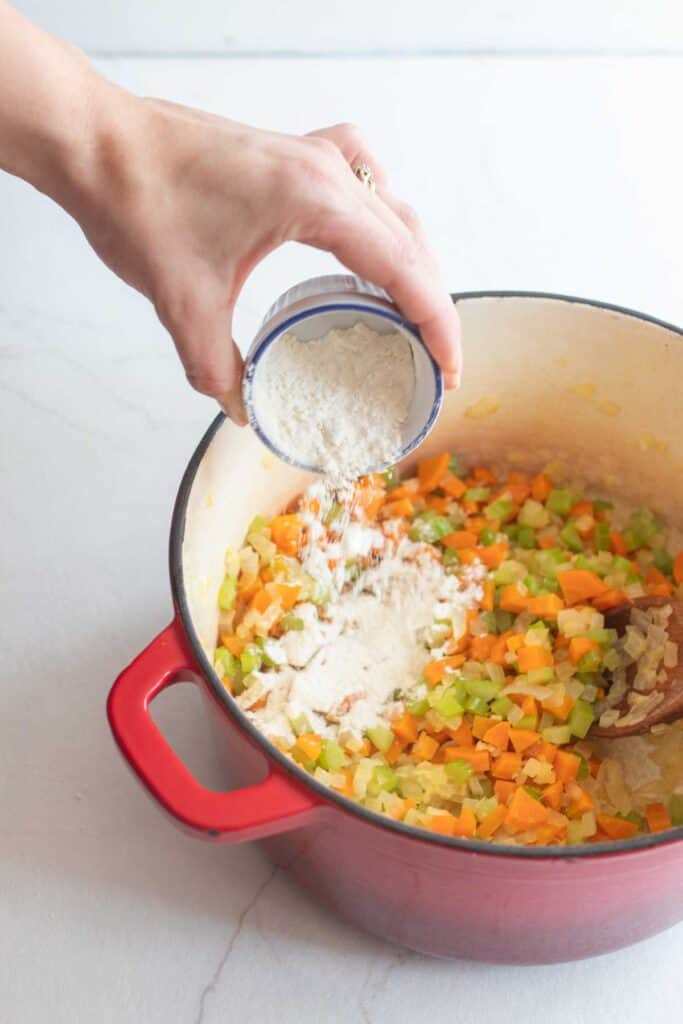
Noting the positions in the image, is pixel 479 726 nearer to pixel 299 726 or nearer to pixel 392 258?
pixel 299 726

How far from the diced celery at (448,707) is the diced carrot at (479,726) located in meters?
0.02

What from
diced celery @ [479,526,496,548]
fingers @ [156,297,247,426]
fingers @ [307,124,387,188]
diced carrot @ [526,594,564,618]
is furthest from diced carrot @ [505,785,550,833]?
fingers @ [307,124,387,188]

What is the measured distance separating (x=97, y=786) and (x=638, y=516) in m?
0.65

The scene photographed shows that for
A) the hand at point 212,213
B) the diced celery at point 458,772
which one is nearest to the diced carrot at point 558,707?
the diced celery at point 458,772

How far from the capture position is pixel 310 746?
1.02 m

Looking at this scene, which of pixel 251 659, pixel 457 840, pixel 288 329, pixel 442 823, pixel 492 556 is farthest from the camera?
pixel 492 556

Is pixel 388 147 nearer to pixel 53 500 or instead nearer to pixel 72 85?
pixel 53 500

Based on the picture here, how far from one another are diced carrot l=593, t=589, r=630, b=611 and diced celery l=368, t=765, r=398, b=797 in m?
0.30

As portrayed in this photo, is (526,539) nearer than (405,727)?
No

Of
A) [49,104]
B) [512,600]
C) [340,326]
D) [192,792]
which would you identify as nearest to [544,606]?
[512,600]

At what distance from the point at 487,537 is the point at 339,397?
34 cm

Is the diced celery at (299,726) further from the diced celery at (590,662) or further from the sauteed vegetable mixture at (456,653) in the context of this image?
the diced celery at (590,662)

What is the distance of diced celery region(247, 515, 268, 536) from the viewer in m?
1.15

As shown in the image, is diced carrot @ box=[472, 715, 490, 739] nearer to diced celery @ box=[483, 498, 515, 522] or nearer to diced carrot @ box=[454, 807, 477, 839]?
diced carrot @ box=[454, 807, 477, 839]
